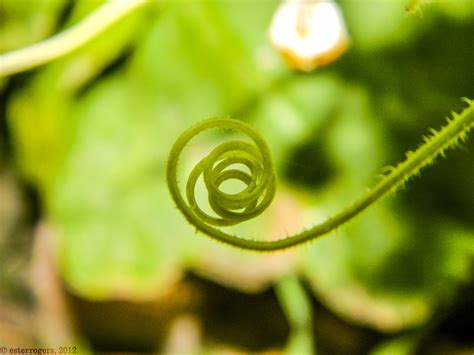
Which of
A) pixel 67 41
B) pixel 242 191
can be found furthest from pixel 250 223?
pixel 67 41

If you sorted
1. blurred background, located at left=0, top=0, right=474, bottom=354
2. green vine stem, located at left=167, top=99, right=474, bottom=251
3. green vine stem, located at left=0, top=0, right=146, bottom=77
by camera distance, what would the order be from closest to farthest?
1. green vine stem, located at left=167, top=99, right=474, bottom=251
2. blurred background, located at left=0, top=0, right=474, bottom=354
3. green vine stem, located at left=0, top=0, right=146, bottom=77

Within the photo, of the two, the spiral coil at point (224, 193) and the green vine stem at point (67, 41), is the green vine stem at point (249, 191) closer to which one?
the spiral coil at point (224, 193)

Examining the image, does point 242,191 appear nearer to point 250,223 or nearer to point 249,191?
point 249,191

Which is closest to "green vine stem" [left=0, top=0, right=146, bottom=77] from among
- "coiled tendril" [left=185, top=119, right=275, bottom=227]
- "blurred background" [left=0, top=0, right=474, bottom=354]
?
"blurred background" [left=0, top=0, right=474, bottom=354]

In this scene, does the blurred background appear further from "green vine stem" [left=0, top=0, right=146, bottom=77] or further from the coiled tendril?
the coiled tendril

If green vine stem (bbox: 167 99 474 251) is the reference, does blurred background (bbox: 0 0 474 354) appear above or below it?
above

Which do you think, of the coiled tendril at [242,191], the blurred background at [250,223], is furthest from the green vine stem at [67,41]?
the coiled tendril at [242,191]

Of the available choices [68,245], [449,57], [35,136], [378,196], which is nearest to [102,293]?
[68,245]
